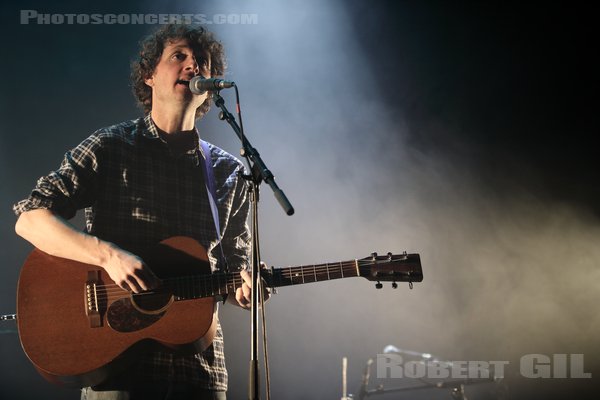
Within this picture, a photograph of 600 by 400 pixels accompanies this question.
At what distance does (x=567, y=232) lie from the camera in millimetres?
5477

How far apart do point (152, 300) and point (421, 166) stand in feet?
11.8

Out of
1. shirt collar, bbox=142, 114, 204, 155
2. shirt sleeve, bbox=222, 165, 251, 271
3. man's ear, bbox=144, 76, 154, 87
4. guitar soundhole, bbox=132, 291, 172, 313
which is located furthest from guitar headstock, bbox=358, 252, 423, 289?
man's ear, bbox=144, 76, 154, 87

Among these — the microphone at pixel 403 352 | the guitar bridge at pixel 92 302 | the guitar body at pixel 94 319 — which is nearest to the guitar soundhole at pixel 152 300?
the guitar body at pixel 94 319

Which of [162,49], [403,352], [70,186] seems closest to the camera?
[70,186]

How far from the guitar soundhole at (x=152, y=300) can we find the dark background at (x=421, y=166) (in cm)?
229

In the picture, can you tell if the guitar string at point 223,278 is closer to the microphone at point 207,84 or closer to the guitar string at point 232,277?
the guitar string at point 232,277

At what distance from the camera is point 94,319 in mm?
2518

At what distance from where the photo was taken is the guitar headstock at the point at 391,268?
2652 mm

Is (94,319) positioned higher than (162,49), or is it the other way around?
(162,49)

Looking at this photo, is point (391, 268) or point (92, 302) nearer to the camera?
point (92, 302)

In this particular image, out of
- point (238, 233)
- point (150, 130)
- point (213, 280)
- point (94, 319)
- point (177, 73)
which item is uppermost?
point (177, 73)

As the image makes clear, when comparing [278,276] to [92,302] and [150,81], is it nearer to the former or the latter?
[92,302]

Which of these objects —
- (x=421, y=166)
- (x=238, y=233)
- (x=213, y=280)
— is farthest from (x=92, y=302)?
(x=421, y=166)

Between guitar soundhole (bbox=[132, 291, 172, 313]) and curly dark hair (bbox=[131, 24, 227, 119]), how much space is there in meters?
1.57
